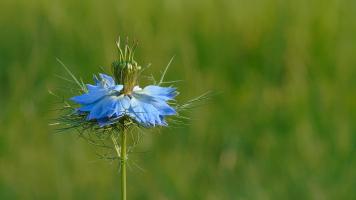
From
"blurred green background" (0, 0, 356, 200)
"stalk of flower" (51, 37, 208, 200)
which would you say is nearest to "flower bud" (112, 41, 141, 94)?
"stalk of flower" (51, 37, 208, 200)

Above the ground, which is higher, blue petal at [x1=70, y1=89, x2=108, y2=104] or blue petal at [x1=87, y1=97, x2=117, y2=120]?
blue petal at [x1=70, y1=89, x2=108, y2=104]

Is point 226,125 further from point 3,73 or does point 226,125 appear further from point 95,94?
point 95,94

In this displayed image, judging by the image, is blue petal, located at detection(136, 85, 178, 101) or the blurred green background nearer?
blue petal, located at detection(136, 85, 178, 101)

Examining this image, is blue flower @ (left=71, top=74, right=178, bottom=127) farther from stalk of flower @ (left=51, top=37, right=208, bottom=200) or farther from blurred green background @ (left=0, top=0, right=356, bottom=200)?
blurred green background @ (left=0, top=0, right=356, bottom=200)

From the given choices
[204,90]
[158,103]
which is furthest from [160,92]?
[204,90]

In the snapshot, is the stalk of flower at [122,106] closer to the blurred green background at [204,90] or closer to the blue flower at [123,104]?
the blue flower at [123,104]

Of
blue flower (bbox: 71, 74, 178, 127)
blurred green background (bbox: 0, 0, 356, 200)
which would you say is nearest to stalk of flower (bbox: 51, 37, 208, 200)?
blue flower (bbox: 71, 74, 178, 127)

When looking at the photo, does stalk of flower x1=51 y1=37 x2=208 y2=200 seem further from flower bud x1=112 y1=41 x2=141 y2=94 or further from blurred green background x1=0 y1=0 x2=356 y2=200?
blurred green background x1=0 y1=0 x2=356 y2=200

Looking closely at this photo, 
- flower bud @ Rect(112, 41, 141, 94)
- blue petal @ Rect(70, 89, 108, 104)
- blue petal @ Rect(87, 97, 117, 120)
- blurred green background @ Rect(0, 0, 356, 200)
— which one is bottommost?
blue petal @ Rect(87, 97, 117, 120)
